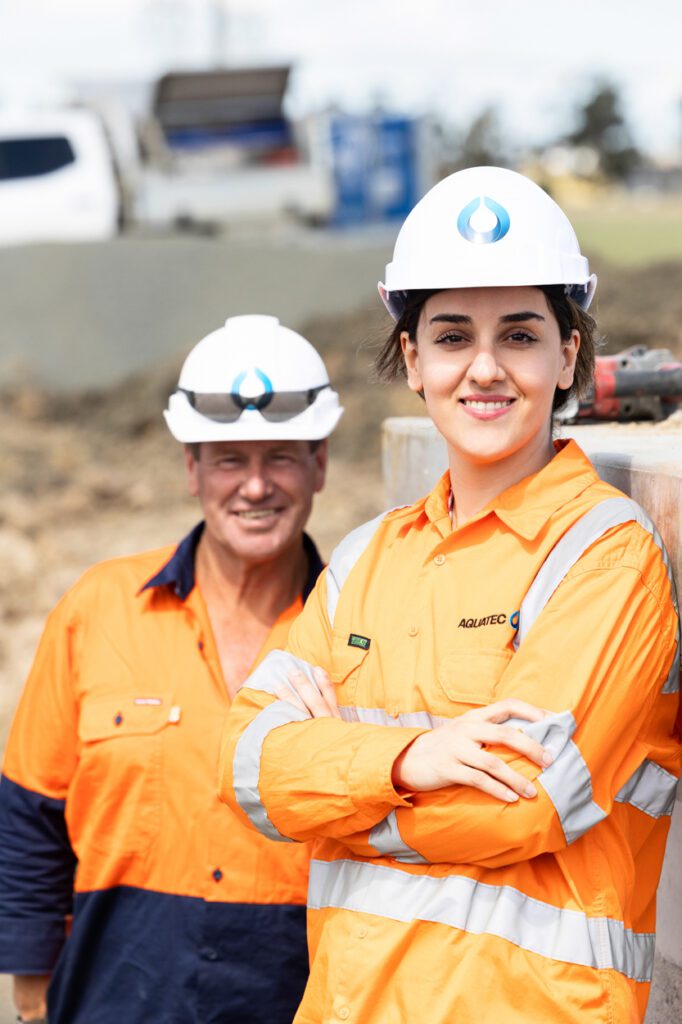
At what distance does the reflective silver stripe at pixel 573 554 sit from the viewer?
222cm

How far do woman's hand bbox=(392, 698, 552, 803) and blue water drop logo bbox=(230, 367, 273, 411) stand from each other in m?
1.30

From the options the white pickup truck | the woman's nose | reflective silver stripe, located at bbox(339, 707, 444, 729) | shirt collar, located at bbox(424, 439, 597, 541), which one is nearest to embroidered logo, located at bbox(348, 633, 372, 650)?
reflective silver stripe, located at bbox(339, 707, 444, 729)

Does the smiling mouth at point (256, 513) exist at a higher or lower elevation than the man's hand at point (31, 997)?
higher

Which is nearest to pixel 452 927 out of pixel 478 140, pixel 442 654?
pixel 442 654

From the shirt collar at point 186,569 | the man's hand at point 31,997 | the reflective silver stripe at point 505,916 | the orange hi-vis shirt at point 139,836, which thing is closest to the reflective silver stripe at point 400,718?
the reflective silver stripe at point 505,916

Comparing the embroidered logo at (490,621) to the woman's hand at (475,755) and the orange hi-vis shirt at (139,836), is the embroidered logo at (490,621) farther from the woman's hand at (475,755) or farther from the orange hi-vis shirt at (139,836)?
the orange hi-vis shirt at (139,836)

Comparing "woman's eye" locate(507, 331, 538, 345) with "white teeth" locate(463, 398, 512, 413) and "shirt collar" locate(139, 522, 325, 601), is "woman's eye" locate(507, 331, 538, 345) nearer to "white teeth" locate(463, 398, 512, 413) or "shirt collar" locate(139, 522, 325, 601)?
"white teeth" locate(463, 398, 512, 413)

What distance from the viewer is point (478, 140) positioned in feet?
128

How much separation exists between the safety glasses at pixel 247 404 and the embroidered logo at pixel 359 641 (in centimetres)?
95

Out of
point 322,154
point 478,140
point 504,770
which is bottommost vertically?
point 478,140

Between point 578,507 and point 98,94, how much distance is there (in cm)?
2417

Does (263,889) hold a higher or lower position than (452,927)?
lower

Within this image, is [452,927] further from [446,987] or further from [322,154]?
[322,154]

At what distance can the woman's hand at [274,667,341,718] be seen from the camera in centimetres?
238
